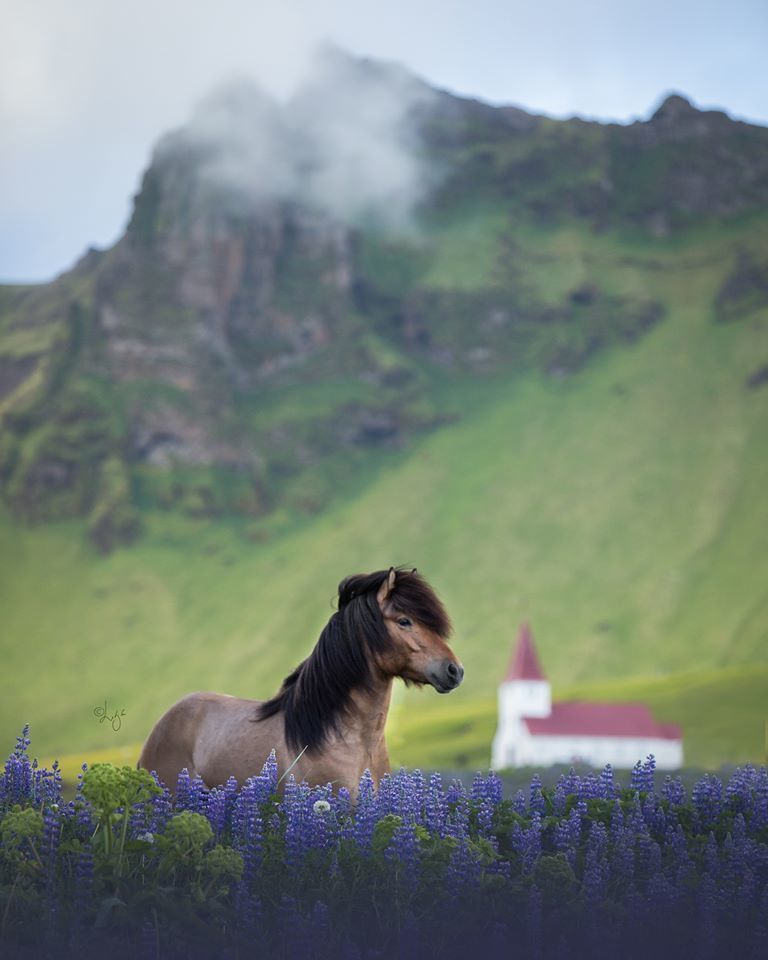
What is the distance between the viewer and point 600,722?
149 meters

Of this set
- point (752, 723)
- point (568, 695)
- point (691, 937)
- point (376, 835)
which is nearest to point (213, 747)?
point (376, 835)

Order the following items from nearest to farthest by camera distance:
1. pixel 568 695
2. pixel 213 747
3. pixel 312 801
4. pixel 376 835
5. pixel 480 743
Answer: pixel 376 835
pixel 312 801
pixel 213 747
pixel 480 743
pixel 568 695

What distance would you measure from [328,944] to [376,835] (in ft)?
4.62

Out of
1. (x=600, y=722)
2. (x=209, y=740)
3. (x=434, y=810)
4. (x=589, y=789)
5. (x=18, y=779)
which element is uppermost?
(x=600, y=722)

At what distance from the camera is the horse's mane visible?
35.8ft

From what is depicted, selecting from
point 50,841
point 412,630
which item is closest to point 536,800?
point 412,630

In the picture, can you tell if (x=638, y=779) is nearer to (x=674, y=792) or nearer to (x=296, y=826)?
(x=674, y=792)

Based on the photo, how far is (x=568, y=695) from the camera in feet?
646

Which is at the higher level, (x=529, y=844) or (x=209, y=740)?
(x=209, y=740)

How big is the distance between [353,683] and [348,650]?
0.85 ft

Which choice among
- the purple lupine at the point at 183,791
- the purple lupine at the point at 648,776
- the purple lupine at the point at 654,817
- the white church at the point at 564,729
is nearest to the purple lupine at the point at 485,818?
the purple lupine at the point at 654,817

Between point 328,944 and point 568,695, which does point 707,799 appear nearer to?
point 328,944

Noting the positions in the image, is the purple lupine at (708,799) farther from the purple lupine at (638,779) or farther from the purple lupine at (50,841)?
the purple lupine at (50,841)

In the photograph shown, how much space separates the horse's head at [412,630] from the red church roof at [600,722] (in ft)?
451
